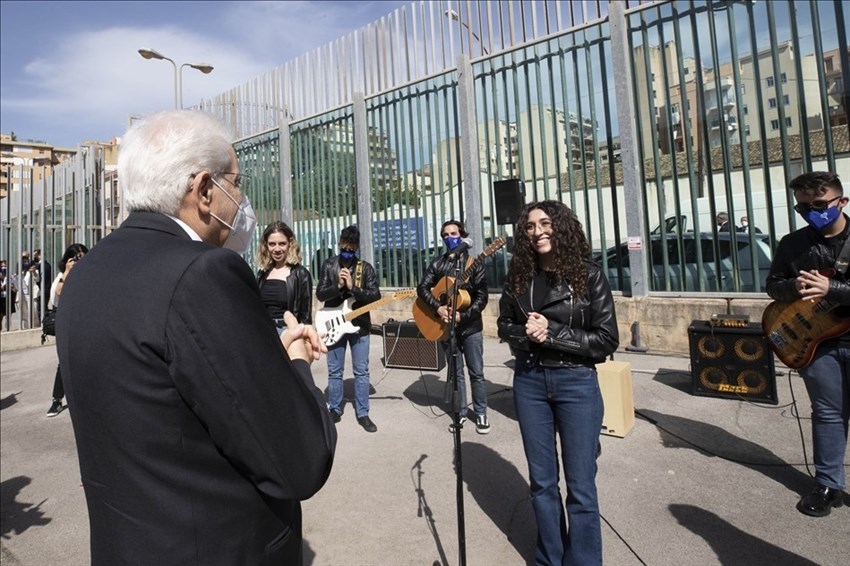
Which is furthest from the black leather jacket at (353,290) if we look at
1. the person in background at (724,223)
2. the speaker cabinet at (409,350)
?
the person in background at (724,223)

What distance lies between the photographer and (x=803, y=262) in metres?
3.47

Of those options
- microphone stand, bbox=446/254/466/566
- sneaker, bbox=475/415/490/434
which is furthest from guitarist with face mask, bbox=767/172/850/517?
sneaker, bbox=475/415/490/434

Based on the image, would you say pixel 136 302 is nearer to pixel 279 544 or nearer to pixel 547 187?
pixel 279 544

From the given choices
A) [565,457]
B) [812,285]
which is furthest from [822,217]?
[565,457]

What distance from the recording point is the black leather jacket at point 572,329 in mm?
2670

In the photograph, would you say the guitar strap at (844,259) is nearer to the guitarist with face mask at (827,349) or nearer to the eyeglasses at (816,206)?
the guitarist with face mask at (827,349)

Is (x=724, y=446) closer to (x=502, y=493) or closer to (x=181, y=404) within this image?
(x=502, y=493)

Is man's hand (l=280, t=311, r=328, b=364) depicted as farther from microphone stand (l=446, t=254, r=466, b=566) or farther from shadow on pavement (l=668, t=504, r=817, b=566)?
shadow on pavement (l=668, t=504, r=817, b=566)

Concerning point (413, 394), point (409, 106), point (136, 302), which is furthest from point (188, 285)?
point (409, 106)

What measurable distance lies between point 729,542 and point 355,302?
382 cm

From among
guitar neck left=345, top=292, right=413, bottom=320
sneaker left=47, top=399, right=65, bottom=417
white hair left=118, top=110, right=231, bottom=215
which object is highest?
white hair left=118, top=110, right=231, bottom=215

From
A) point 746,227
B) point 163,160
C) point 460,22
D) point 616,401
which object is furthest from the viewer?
point 460,22

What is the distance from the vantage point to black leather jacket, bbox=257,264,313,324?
499 cm

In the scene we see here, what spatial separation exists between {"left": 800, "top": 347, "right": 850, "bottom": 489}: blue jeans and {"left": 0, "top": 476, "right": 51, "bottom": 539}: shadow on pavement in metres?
Result: 5.28
